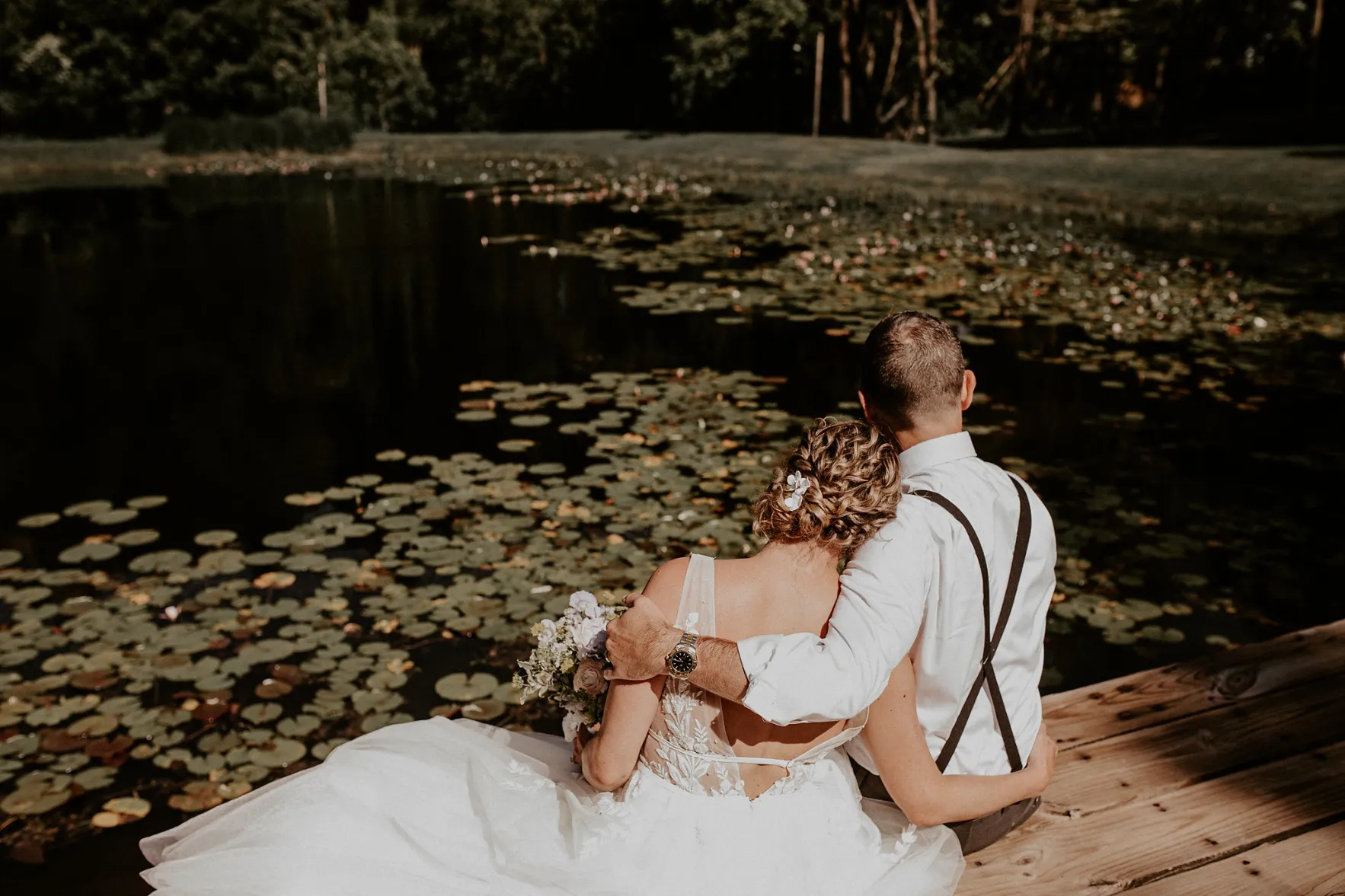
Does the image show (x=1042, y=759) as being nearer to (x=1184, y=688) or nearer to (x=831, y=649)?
(x=831, y=649)

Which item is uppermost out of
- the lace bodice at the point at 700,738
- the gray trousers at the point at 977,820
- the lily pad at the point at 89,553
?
the lace bodice at the point at 700,738

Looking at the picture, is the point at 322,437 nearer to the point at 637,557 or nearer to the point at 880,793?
the point at 637,557

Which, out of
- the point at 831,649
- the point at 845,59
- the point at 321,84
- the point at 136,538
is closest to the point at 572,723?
the point at 831,649

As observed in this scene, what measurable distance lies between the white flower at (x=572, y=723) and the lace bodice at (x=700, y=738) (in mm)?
178

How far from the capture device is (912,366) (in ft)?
7.03

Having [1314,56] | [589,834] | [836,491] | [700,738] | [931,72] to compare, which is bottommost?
[589,834]

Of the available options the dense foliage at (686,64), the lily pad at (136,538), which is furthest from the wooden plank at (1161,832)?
the dense foliage at (686,64)

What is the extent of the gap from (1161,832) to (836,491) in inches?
57.8

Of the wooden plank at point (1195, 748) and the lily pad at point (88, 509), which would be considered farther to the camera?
the lily pad at point (88, 509)

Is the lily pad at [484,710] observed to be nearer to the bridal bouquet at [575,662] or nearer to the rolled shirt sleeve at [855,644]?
the bridal bouquet at [575,662]

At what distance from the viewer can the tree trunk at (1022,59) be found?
2484cm

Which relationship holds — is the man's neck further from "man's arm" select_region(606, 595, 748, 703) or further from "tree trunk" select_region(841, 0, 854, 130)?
"tree trunk" select_region(841, 0, 854, 130)

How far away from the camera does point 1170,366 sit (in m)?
8.95

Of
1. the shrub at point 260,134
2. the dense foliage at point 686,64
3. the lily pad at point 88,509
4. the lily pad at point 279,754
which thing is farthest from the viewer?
the shrub at point 260,134
